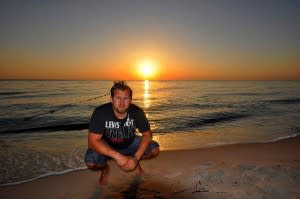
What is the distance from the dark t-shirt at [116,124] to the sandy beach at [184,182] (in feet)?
2.64

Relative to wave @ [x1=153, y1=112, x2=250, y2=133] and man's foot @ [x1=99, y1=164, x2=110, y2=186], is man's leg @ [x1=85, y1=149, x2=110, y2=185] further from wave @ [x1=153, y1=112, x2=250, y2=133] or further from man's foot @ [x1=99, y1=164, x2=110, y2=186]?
wave @ [x1=153, y1=112, x2=250, y2=133]

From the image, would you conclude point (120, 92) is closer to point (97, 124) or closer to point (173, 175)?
point (97, 124)

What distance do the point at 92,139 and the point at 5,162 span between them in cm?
380

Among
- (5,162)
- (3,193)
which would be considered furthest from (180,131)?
(3,193)

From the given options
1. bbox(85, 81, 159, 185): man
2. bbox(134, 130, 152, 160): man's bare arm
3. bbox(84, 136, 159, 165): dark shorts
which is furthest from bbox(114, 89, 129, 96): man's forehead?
bbox(84, 136, 159, 165): dark shorts

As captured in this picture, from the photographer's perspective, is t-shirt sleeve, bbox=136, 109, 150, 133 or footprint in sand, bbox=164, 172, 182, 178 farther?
footprint in sand, bbox=164, 172, 182, 178

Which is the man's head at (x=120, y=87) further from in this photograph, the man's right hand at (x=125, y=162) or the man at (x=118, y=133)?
the man's right hand at (x=125, y=162)

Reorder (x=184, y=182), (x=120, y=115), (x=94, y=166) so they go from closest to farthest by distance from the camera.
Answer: (x=120, y=115) < (x=94, y=166) < (x=184, y=182)

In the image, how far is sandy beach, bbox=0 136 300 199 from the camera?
3869mm

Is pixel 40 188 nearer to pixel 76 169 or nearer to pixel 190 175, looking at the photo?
pixel 76 169

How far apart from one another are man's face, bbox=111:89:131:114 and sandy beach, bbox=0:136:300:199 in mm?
1431

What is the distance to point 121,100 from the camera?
3771mm

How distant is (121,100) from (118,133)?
68cm

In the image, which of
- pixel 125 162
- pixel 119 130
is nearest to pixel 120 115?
pixel 119 130
